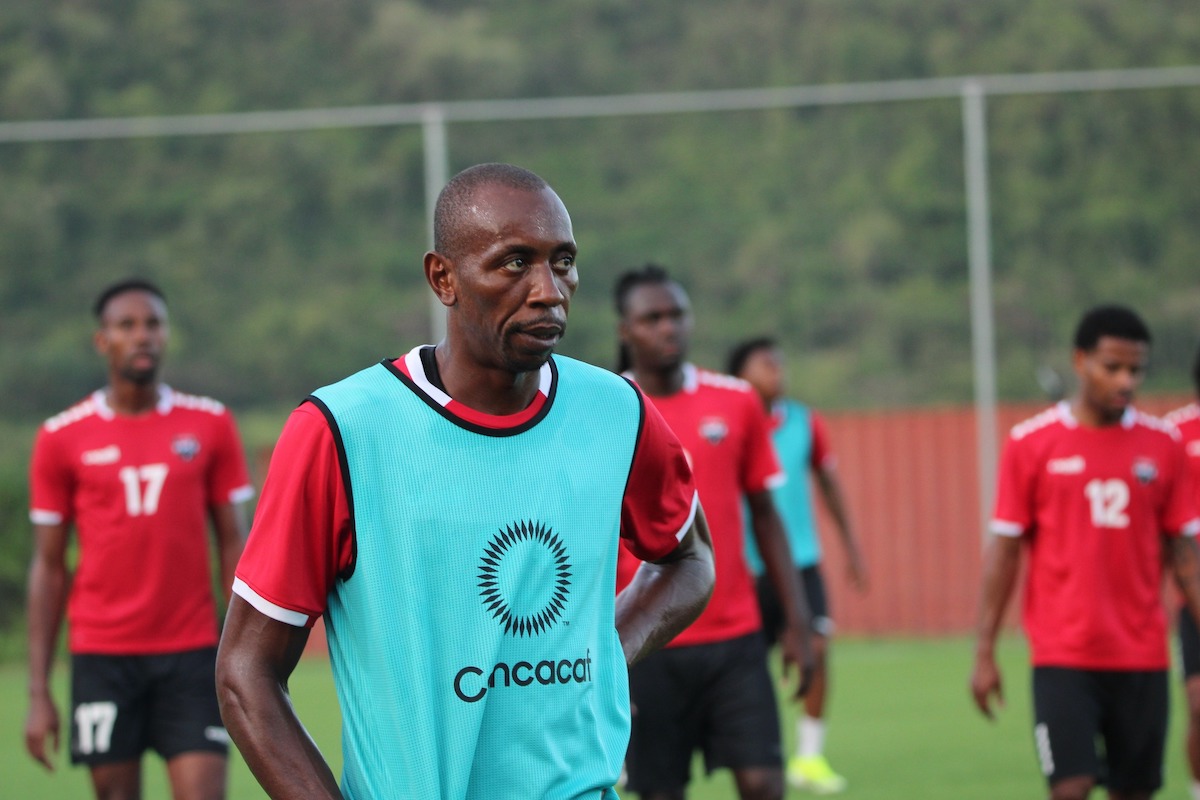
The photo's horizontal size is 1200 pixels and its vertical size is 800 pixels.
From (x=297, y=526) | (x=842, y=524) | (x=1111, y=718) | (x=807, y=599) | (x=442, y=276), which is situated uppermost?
(x=442, y=276)

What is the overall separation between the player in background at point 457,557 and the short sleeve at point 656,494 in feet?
0.53

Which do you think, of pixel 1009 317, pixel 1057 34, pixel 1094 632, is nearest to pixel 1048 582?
pixel 1094 632

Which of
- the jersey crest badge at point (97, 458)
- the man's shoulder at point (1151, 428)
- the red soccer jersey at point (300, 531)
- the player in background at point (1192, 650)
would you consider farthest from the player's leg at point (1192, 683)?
the red soccer jersey at point (300, 531)

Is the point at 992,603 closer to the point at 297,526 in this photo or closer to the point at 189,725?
the point at 189,725

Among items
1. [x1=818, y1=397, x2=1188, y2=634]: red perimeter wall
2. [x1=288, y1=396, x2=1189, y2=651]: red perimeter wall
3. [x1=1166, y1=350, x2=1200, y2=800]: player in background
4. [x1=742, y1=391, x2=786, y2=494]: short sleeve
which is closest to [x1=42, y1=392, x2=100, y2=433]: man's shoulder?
[x1=742, y1=391, x2=786, y2=494]: short sleeve

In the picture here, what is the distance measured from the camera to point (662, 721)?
662cm

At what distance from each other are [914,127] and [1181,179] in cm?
304

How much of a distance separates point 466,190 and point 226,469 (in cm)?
413

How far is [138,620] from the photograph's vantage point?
6621 mm

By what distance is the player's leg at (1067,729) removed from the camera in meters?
6.36

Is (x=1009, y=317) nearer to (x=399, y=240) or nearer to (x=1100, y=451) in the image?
(x=399, y=240)

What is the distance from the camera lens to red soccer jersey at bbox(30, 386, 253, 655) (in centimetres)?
664

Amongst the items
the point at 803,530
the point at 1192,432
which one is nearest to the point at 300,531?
the point at 1192,432

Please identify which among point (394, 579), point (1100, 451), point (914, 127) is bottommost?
point (394, 579)
